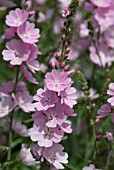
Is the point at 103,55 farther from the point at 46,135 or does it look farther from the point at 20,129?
the point at 46,135

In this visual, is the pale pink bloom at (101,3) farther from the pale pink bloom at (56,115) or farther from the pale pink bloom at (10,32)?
the pale pink bloom at (56,115)

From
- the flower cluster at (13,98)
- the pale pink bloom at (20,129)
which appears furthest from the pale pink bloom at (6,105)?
the pale pink bloom at (20,129)

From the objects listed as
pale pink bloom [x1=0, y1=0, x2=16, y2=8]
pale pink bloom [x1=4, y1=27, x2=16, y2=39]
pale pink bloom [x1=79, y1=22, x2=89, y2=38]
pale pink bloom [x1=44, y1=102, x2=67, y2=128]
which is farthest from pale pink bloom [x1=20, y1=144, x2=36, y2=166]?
pale pink bloom [x1=79, y1=22, x2=89, y2=38]

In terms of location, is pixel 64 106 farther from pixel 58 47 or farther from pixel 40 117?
pixel 58 47

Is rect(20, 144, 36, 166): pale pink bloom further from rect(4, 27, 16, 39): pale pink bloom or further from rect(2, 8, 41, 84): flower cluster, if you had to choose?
rect(4, 27, 16, 39): pale pink bloom

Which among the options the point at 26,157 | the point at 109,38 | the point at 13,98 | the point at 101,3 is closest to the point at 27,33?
the point at 13,98
